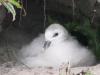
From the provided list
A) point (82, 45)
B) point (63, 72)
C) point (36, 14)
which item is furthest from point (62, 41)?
point (63, 72)

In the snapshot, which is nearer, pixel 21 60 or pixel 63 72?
pixel 63 72

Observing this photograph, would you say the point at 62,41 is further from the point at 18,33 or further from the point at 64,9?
the point at 18,33

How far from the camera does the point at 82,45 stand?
5.24 metres

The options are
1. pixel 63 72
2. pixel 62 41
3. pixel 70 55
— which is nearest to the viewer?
pixel 63 72

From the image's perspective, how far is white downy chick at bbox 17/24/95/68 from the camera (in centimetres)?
477

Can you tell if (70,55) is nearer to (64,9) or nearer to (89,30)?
(89,30)

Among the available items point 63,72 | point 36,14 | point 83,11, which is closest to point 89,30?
point 83,11

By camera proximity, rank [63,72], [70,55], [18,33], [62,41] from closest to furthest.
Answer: [63,72] < [70,55] < [62,41] < [18,33]

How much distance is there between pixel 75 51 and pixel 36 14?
54.8 inches

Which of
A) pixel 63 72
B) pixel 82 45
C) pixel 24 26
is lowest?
pixel 63 72

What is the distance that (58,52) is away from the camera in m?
4.91

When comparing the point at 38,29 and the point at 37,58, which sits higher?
Answer: the point at 38,29

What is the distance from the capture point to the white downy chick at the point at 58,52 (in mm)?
4770

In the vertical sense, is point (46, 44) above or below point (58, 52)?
above
